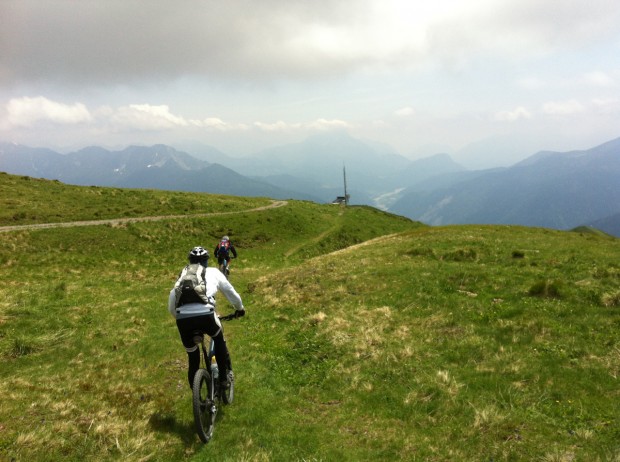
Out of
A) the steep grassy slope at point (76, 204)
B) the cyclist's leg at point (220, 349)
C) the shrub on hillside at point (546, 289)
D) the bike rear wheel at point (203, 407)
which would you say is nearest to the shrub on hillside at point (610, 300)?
the shrub on hillside at point (546, 289)

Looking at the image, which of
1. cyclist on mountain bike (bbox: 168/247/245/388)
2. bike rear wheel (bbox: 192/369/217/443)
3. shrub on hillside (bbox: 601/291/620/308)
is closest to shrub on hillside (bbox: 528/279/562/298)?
shrub on hillside (bbox: 601/291/620/308)

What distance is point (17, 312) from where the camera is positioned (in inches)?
677

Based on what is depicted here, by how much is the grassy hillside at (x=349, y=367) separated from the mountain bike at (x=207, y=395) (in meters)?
0.38

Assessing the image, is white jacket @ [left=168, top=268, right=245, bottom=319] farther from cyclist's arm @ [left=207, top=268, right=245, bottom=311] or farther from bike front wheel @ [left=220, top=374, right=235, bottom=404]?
bike front wheel @ [left=220, top=374, right=235, bottom=404]

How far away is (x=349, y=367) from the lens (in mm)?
11398

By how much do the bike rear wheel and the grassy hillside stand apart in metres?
0.34

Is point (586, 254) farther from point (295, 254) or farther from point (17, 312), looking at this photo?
point (17, 312)

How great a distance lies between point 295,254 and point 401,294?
30.7 meters

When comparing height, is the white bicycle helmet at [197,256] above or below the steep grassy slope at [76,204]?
below

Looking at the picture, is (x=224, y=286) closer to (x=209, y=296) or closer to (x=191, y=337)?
(x=209, y=296)

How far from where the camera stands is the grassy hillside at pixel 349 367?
737 centimetres

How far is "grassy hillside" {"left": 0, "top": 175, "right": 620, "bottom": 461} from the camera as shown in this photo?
7367 mm

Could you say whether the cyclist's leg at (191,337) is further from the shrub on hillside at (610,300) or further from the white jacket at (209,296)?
the shrub on hillside at (610,300)

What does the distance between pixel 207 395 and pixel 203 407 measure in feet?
1.20
